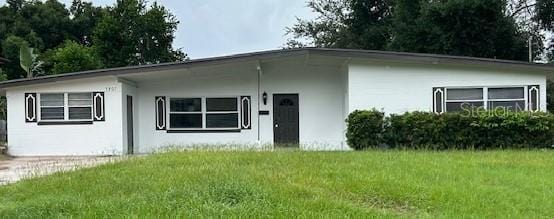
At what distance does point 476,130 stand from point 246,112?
722 centimetres

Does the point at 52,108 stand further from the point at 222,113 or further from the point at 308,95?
the point at 308,95

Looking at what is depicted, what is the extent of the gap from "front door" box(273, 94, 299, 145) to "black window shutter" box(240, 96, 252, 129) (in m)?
0.81

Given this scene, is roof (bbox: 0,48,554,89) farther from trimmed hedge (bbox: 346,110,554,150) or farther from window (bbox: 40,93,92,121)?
trimmed hedge (bbox: 346,110,554,150)

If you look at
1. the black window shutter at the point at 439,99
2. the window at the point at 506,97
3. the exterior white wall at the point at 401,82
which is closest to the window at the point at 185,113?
the exterior white wall at the point at 401,82

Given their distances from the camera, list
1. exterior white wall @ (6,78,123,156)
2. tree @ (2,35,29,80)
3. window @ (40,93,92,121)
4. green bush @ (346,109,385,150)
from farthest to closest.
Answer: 1. tree @ (2,35,29,80)
2. window @ (40,93,92,121)
3. exterior white wall @ (6,78,123,156)
4. green bush @ (346,109,385,150)

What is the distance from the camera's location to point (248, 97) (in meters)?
19.0

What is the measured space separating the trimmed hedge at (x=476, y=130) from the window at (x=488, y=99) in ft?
3.59

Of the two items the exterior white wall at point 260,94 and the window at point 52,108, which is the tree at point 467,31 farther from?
the window at point 52,108

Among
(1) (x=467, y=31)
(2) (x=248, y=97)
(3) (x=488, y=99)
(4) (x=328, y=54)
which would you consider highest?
(1) (x=467, y=31)

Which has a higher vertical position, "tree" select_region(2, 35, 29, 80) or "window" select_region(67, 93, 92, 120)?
"tree" select_region(2, 35, 29, 80)

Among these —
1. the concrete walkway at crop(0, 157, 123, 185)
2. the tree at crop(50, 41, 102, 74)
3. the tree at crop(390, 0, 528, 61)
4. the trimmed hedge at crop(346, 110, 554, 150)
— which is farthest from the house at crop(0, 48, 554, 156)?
the tree at crop(50, 41, 102, 74)

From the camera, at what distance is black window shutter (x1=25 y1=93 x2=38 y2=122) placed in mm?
17625

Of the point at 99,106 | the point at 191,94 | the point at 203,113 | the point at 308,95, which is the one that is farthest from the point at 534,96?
the point at 99,106

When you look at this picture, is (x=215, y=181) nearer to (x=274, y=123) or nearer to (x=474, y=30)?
(x=274, y=123)
